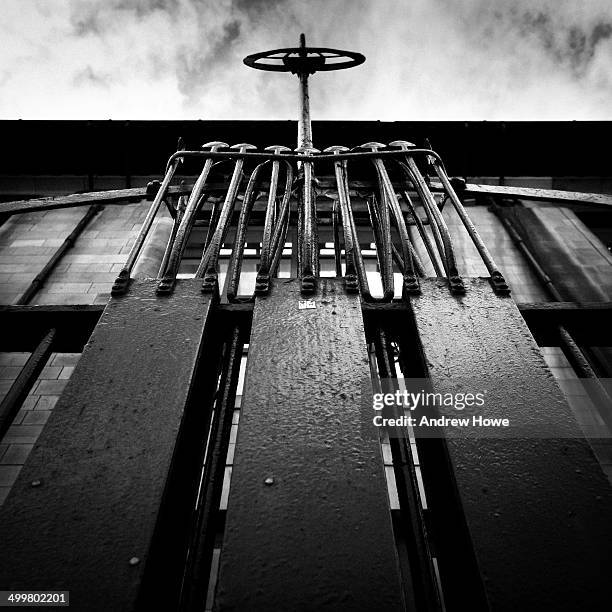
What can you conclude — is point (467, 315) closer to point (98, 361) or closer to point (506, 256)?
point (98, 361)

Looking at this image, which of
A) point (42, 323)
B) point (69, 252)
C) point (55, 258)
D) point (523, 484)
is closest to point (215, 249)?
point (42, 323)

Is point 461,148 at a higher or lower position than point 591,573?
higher

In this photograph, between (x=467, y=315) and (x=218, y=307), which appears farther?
(x=218, y=307)

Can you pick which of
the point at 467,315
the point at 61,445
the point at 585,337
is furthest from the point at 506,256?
the point at 61,445

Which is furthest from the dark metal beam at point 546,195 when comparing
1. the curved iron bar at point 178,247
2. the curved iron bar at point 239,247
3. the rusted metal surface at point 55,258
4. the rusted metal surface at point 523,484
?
the rusted metal surface at point 55,258

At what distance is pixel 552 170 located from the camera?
8.96m

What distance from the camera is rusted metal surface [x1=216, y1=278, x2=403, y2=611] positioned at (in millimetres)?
1109

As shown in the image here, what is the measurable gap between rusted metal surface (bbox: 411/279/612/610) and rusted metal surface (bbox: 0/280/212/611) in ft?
3.44

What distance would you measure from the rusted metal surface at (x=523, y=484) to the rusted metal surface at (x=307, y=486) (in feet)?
1.01

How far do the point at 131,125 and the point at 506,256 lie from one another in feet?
27.1

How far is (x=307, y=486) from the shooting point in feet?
4.36

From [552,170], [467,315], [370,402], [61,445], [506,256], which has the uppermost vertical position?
[552,170]

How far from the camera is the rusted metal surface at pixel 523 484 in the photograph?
3.72ft

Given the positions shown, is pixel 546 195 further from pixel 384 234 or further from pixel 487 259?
pixel 384 234
